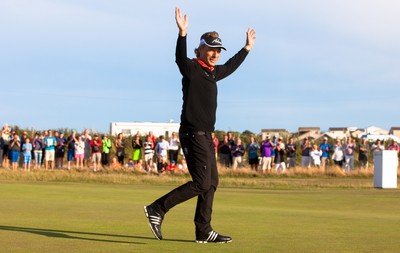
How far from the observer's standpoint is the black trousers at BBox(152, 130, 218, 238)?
9734mm

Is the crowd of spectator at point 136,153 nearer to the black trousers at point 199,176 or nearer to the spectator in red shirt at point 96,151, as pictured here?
the spectator in red shirt at point 96,151

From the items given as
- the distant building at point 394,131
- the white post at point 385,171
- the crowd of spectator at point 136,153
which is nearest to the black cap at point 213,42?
the white post at point 385,171

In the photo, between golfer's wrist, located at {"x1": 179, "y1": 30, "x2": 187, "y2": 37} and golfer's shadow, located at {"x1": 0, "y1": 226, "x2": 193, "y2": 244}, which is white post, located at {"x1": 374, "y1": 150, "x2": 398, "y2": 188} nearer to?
golfer's shadow, located at {"x1": 0, "y1": 226, "x2": 193, "y2": 244}

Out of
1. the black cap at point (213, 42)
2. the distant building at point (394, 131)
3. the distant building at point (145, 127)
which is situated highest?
the distant building at point (394, 131)

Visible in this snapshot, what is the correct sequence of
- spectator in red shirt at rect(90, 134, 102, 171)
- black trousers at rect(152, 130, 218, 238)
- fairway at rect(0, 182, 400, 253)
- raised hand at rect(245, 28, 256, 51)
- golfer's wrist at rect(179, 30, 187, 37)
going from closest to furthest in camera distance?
fairway at rect(0, 182, 400, 253) < golfer's wrist at rect(179, 30, 187, 37) < black trousers at rect(152, 130, 218, 238) < raised hand at rect(245, 28, 256, 51) < spectator in red shirt at rect(90, 134, 102, 171)

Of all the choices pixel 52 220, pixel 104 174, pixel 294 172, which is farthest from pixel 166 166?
pixel 52 220

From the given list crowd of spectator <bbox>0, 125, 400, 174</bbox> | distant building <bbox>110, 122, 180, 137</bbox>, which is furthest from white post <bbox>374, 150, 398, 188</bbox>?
distant building <bbox>110, 122, 180, 137</bbox>

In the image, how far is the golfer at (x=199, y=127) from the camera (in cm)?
961

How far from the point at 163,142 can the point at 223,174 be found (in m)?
3.33

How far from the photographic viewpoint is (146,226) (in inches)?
475

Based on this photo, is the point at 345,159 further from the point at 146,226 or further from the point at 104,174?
the point at 146,226

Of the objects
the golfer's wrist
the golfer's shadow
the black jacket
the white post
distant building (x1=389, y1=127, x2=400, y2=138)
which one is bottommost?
the golfer's shadow

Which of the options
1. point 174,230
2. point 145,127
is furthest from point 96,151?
point 145,127

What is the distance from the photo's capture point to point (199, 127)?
9.67 m
